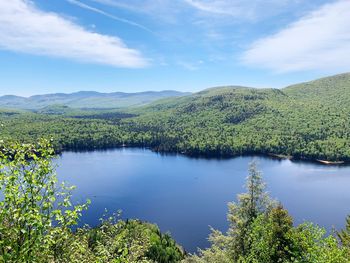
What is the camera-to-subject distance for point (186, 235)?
315ft

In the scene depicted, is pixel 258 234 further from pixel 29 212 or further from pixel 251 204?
pixel 29 212

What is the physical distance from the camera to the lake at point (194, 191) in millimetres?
106750

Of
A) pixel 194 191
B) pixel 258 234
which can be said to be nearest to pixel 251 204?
pixel 258 234

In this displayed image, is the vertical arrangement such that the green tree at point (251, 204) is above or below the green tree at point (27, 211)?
below

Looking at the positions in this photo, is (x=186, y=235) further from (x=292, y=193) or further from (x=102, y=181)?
(x=102, y=181)

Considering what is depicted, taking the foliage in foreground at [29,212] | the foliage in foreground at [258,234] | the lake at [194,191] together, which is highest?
the foliage in foreground at [29,212]

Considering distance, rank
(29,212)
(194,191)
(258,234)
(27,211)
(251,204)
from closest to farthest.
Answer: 1. (29,212)
2. (27,211)
3. (258,234)
4. (251,204)
5. (194,191)

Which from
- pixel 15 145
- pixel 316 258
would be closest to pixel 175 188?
pixel 316 258

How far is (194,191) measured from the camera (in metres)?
140

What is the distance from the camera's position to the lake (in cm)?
10675

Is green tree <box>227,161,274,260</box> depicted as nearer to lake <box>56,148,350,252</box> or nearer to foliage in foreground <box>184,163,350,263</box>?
foliage in foreground <box>184,163,350,263</box>

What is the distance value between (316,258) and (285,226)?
14.7 metres

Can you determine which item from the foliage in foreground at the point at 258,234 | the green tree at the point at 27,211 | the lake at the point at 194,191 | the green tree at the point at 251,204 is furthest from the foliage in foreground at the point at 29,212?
the lake at the point at 194,191

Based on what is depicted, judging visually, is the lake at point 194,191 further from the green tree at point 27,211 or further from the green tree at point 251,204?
the green tree at point 27,211
